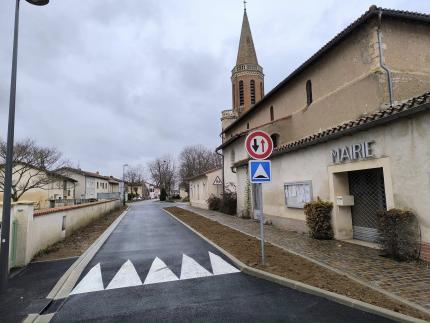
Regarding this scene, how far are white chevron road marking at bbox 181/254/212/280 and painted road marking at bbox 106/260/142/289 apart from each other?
37.8 inches

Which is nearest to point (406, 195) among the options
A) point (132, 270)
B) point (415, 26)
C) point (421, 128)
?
point (421, 128)

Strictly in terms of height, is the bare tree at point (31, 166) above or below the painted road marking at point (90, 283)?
above

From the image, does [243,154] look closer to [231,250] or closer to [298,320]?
[231,250]

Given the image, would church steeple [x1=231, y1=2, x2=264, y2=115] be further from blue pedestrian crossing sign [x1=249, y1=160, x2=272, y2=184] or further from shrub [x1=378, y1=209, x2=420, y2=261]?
shrub [x1=378, y1=209, x2=420, y2=261]

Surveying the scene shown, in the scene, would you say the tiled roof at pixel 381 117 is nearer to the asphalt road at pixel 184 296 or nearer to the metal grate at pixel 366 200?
the metal grate at pixel 366 200

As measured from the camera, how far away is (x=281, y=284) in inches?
226

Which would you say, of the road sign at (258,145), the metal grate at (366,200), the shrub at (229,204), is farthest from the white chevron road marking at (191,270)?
the shrub at (229,204)

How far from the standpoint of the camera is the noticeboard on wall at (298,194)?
11.2m

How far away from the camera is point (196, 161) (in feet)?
265

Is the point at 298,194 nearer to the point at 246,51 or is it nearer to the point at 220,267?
the point at 220,267

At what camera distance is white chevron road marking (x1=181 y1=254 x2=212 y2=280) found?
21.5 feet

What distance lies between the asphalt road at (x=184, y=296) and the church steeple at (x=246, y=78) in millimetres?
38633

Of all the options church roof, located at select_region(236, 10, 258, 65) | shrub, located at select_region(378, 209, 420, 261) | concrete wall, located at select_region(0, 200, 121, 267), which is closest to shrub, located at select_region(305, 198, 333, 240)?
shrub, located at select_region(378, 209, 420, 261)

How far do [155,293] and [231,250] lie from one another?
12.2ft
